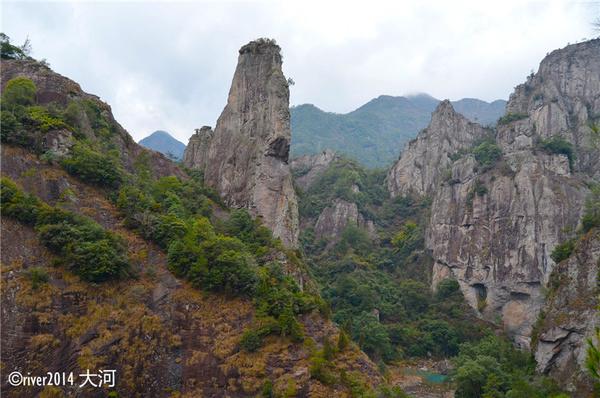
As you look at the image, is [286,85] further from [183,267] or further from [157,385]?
[157,385]

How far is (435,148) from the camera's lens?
3743 inches

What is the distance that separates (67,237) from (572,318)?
29.6 meters

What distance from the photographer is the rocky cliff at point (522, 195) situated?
63312 millimetres

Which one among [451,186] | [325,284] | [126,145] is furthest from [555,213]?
[126,145]

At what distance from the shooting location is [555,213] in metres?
63.5

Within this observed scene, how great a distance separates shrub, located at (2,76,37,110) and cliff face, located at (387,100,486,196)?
7138 cm

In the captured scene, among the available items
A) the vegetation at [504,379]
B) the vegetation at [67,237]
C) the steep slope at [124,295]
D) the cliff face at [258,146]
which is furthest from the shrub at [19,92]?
the vegetation at [504,379]

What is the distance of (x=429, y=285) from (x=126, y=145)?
47.1m

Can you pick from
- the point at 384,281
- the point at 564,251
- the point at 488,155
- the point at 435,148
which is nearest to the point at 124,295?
the point at 564,251

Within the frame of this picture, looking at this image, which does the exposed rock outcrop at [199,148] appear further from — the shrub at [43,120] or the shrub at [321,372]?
the shrub at [321,372]

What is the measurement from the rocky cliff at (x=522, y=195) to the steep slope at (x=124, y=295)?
3790 centimetres

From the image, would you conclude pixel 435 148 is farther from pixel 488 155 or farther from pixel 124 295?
pixel 124 295

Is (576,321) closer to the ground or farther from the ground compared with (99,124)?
closer to the ground

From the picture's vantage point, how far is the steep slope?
2384 cm
